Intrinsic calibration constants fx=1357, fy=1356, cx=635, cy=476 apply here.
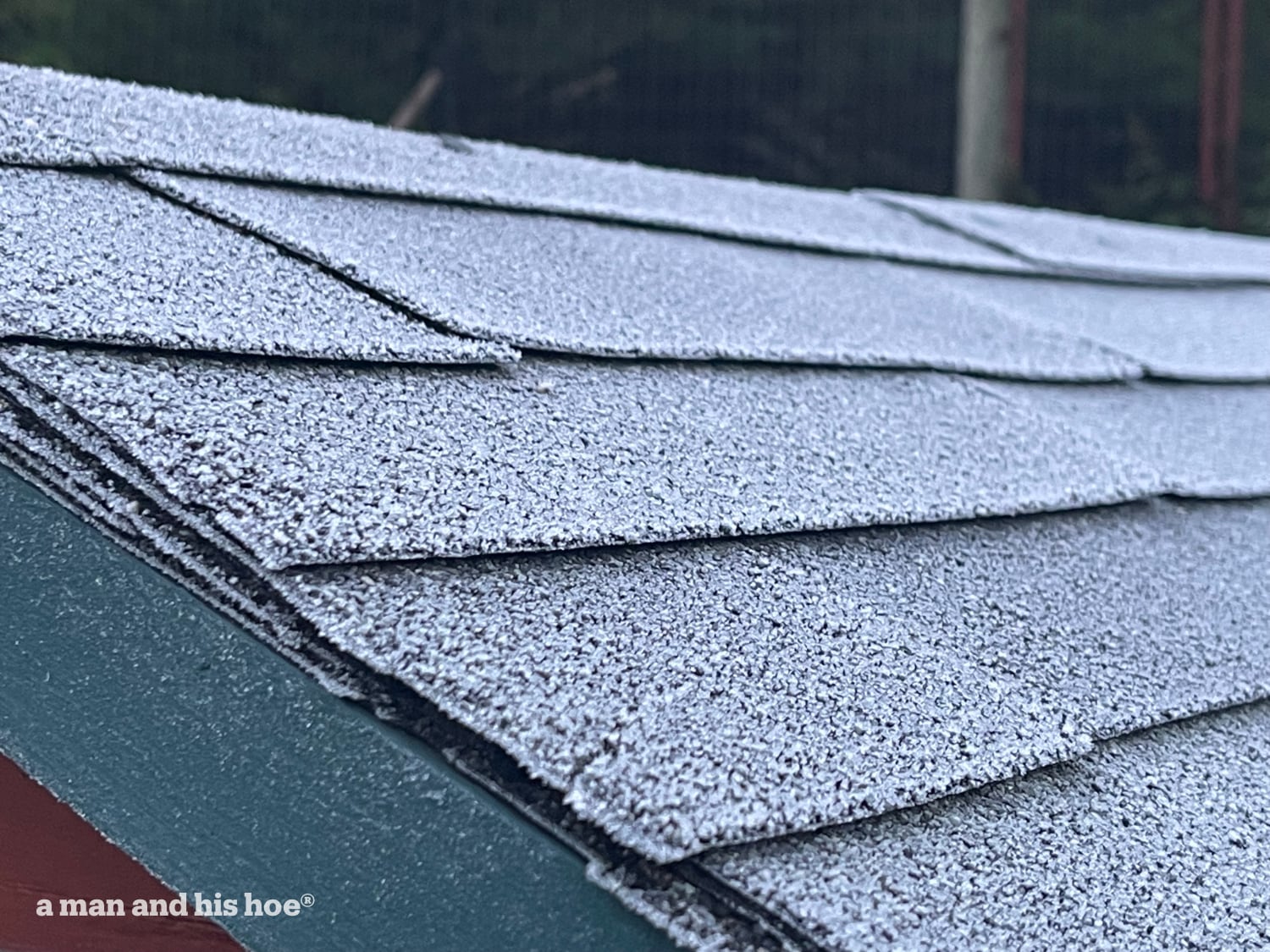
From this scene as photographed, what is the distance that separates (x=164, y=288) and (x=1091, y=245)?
2.12 m

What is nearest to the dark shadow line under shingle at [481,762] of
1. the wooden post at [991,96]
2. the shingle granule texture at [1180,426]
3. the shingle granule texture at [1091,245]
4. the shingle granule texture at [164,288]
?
the shingle granule texture at [164,288]

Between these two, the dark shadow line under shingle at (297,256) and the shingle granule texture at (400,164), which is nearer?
the dark shadow line under shingle at (297,256)

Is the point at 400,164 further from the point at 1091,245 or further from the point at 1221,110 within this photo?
the point at 1221,110

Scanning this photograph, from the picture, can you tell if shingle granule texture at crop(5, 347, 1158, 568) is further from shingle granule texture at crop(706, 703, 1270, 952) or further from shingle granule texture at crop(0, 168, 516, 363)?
shingle granule texture at crop(706, 703, 1270, 952)

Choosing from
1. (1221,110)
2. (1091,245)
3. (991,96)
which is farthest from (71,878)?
(1221,110)

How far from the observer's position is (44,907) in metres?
0.88

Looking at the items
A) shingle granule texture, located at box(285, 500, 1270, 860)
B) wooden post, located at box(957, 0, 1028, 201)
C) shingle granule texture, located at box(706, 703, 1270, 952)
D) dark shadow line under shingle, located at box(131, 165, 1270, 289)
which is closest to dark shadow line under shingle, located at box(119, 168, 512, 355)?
dark shadow line under shingle, located at box(131, 165, 1270, 289)

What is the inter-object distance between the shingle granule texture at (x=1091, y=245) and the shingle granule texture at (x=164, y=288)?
1.58 meters

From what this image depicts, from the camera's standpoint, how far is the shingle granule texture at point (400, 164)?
115cm

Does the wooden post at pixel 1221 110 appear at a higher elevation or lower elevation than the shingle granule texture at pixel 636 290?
higher

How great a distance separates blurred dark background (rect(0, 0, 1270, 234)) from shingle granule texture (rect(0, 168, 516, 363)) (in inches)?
259

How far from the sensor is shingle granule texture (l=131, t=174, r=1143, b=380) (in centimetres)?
109

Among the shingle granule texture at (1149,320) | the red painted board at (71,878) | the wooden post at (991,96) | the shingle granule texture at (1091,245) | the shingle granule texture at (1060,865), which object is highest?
the wooden post at (991,96)

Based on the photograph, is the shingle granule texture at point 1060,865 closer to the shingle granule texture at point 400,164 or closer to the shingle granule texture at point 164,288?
the shingle granule texture at point 164,288
